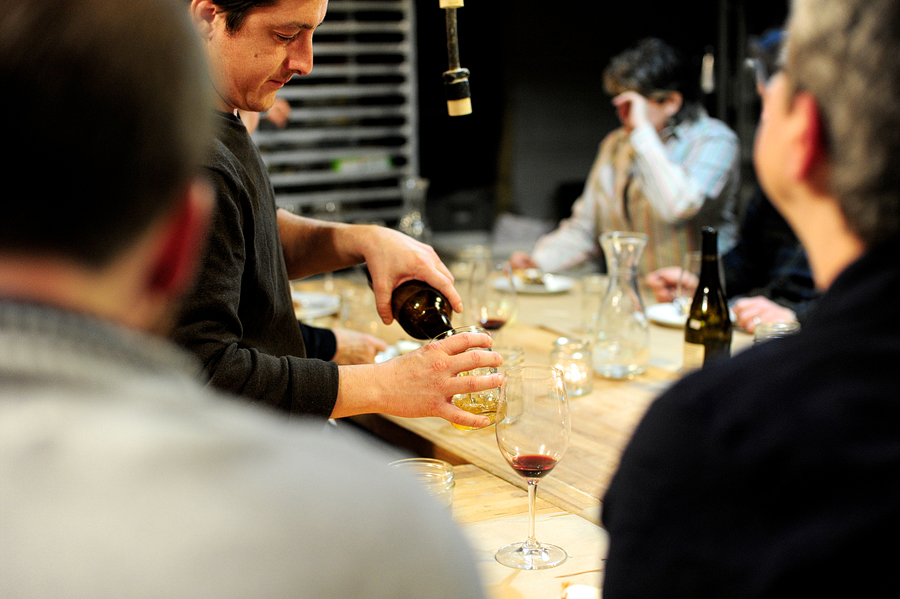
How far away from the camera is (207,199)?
21.7 inches

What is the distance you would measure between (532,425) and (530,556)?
17 centimetres

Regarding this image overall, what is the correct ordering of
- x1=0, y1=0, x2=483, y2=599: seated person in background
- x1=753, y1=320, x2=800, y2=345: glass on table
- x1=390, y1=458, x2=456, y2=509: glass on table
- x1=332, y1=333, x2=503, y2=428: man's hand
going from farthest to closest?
x1=753, y1=320, x2=800, y2=345: glass on table → x1=332, y1=333, x2=503, y2=428: man's hand → x1=390, y1=458, x2=456, y2=509: glass on table → x1=0, y1=0, x2=483, y2=599: seated person in background

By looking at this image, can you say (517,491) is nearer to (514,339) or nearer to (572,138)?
(514,339)

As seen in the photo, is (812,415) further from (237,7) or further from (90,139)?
(237,7)

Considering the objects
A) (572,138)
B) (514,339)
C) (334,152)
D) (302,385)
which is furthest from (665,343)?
(572,138)

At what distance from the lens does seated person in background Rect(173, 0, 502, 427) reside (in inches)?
48.4

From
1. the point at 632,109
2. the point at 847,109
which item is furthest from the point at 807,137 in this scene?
the point at 632,109

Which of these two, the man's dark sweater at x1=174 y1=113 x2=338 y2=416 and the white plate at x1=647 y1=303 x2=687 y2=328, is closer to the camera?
the man's dark sweater at x1=174 y1=113 x2=338 y2=416

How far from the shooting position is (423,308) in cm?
155

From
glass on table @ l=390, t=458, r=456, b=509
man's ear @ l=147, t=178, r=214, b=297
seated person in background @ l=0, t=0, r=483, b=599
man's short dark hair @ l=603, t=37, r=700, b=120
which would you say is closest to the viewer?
seated person in background @ l=0, t=0, r=483, b=599

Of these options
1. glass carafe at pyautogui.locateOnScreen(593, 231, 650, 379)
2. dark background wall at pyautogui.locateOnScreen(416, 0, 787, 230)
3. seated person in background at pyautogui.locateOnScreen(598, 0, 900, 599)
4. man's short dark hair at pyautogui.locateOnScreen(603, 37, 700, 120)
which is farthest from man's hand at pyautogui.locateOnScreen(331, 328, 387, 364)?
dark background wall at pyautogui.locateOnScreen(416, 0, 787, 230)

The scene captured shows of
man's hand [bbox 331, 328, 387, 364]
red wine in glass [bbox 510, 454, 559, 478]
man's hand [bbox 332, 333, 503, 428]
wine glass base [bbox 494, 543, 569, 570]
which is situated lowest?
man's hand [bbox 331, 328, 387, 364]

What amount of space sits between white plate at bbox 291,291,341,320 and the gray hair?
77.6 inches

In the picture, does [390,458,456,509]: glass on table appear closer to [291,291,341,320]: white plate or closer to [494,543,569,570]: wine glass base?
[494,543,569,570]: wine glass base
